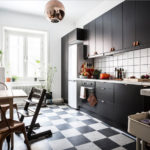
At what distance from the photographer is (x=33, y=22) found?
14.9 feet

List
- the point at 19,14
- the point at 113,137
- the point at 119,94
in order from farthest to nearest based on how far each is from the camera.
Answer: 1. the point at 19,14
2. the point at 119,94
3. the point at 113,137

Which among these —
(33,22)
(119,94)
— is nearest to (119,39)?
(119,94)

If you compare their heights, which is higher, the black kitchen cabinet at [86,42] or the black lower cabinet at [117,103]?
the black kitchen cabinet at [86,42]

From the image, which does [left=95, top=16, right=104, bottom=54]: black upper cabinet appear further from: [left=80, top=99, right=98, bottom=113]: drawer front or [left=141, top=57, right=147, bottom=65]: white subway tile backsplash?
[left=80, top=99, right=98, bottom=113]: drawer front

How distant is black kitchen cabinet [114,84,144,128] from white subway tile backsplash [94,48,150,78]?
2.16ft

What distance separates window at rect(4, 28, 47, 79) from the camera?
4.47m

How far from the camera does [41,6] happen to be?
3.93m

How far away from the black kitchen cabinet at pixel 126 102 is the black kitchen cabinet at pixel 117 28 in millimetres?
888

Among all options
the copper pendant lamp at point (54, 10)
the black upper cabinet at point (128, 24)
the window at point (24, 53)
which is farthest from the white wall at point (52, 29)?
the copper pendant lamp at point (54, 10)

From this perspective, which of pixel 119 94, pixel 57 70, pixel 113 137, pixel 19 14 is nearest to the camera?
pixel 113 137

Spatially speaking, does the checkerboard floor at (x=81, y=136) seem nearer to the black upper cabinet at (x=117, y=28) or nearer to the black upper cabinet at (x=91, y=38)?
the black upper cabinet at (x=117, y=28)

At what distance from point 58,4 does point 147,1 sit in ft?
4.67

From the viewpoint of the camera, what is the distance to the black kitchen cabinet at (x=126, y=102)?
2041 mm

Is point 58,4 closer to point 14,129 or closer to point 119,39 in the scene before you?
point 119,39
